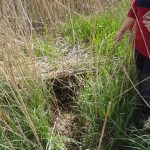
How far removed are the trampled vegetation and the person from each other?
0.04 meters

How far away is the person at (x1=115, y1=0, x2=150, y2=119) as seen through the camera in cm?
157

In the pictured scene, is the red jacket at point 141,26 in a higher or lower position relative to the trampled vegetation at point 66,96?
higher

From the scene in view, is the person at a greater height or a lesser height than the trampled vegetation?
greater

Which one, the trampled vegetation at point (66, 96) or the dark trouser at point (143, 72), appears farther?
the dark trouser at point (143, 72)

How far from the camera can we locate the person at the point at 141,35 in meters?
1.57

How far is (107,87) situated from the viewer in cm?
171

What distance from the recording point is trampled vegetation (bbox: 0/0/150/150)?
1.58m

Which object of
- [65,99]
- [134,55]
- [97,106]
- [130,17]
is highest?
[130,17]

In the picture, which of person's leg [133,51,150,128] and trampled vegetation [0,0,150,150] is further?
person's leg [133,51,150,128]

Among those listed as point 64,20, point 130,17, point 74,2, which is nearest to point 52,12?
point 64,20

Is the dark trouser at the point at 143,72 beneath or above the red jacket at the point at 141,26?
beneath

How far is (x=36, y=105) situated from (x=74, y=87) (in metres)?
0.28

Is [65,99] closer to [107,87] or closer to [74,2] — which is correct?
[107,87]

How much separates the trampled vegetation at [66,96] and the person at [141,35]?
4 centimetres
